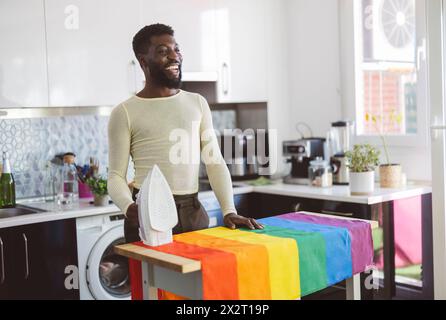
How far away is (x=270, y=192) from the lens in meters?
4.00

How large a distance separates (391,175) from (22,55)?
85.9 inches

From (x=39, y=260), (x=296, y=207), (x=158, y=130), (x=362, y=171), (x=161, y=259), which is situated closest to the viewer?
(x=161, y=259)

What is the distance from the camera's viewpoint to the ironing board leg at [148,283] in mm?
2164

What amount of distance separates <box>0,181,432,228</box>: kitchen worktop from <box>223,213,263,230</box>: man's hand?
116 cm

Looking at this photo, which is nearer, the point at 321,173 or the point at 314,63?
the point at 321,173

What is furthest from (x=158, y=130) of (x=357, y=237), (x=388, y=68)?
(x=388, y=68)

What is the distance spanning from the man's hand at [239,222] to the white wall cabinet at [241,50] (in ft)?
5.86

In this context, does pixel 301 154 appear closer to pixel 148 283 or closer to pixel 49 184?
pixel 49 184

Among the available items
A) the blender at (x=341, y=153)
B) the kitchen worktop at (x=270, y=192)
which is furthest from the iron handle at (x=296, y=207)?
the blender at (x=341, y=153)

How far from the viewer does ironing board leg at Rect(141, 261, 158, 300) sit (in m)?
2.16

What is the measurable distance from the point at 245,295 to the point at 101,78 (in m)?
1.95

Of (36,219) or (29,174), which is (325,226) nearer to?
(36,219)

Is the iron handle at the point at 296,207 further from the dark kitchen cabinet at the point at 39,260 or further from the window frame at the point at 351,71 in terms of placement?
the dark kitchen cabinet at the point at 39,260

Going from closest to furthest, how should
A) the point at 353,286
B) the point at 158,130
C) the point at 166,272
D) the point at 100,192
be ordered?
1. the point at 166,272
2. the point at 158,130
3. the point at 353,286
4. the point at 100,192
